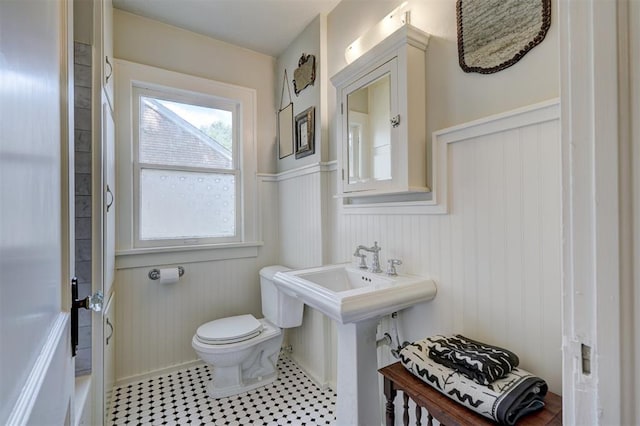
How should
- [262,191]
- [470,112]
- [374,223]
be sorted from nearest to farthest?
[470,112], [374,223], [262,191]

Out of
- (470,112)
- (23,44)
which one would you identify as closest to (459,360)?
(470,112)

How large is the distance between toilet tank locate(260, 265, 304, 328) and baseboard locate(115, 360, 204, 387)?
2.21ft

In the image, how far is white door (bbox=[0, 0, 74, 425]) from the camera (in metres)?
0.37

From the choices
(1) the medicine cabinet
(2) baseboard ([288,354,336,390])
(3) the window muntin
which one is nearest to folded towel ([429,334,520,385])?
(1) the medicine cabinet

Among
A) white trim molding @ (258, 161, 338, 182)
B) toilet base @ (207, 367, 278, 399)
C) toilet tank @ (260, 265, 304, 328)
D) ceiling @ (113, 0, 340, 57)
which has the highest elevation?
ceiling @ (113, 0, 340, 57)

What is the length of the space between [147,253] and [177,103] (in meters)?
1.17

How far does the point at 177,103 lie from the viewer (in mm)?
2328

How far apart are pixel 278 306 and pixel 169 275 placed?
812 mm

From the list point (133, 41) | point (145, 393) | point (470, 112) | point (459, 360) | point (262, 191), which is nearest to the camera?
point (459, 360)

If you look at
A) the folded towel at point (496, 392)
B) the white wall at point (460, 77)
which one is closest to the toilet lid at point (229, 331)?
the folded towel at point (496, 392)

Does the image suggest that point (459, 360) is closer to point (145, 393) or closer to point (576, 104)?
point (576, 104)

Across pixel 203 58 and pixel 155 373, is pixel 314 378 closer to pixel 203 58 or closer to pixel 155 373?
pixel 155 373

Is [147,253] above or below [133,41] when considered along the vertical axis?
below

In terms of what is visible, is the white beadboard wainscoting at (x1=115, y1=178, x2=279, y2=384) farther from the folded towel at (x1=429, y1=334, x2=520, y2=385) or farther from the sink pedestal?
the folded towel at (x1=429, y1=334, x2=520, y2=385)
